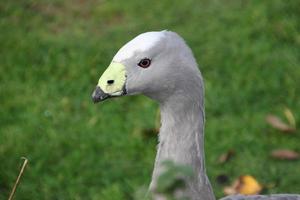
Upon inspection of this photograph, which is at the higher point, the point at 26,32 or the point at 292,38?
the point at 26,32

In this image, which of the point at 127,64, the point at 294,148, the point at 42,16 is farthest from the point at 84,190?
the point at 42,16

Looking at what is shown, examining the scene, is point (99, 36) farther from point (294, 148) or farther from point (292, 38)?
point (294, 148)

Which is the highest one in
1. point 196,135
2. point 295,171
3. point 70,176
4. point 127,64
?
point 127,64

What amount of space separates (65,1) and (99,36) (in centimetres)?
59

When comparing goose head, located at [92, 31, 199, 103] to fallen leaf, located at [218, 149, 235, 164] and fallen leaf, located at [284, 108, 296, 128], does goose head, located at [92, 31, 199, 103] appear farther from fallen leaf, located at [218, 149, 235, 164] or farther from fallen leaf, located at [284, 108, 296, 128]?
fallen leaf, located at [284, 108, 296, 128]

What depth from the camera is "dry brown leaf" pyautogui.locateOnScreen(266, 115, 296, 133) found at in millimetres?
4184

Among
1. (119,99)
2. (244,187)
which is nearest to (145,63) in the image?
(244,187)

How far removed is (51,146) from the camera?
13.5ft

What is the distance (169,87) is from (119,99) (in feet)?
6.91

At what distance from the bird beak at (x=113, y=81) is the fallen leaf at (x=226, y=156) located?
169cm

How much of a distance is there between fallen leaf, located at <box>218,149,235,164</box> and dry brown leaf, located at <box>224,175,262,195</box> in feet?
0.87

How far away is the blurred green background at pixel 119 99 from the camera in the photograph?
393cm

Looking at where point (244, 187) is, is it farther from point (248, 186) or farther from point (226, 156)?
point (226, 156)

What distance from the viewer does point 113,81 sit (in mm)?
2416
